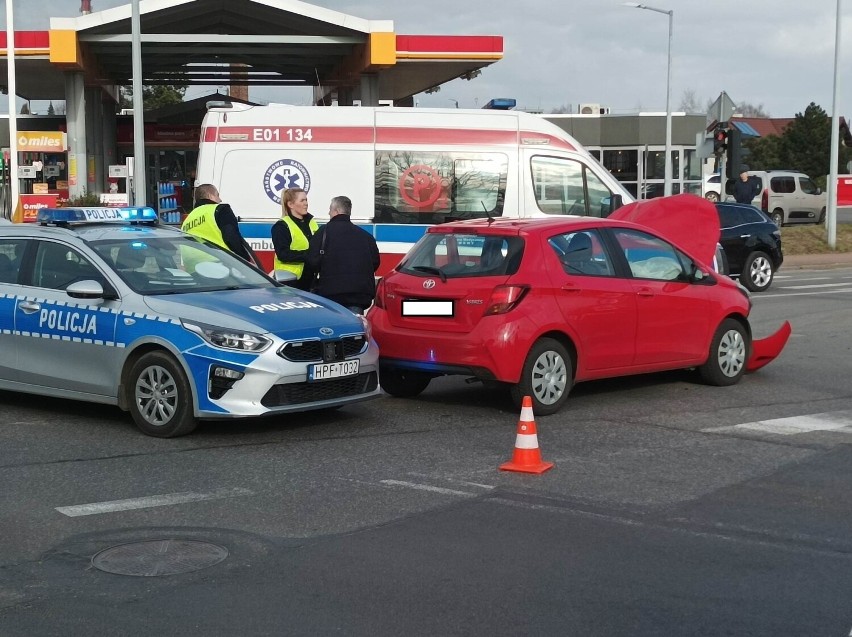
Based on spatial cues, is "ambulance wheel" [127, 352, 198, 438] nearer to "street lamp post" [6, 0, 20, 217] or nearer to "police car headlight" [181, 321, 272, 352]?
"police car headlight" [181, 321, 272, 352]

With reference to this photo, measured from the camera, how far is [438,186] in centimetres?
1600

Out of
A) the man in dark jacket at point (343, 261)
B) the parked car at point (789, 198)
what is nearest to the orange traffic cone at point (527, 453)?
the man in dark jacket at point (343, 261)

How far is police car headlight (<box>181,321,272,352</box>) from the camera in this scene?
8.63 metres

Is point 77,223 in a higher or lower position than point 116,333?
higher

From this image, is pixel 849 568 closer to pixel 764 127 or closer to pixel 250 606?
pixel 250 606

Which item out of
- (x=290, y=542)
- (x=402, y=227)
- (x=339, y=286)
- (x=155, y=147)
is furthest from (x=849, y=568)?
(x=155, y=147)

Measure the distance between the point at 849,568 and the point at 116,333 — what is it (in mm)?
5487

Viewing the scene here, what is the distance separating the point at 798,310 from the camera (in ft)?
60.3

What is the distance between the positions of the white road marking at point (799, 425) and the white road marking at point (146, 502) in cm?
385

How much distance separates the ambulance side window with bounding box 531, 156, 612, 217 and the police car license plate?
729 cm

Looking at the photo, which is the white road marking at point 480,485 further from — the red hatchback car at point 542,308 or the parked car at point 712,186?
the parked car at point 712,186

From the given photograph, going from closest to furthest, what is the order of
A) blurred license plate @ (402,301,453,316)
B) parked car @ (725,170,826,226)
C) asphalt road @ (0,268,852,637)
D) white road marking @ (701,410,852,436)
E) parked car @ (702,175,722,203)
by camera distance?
asphalt road @ (0,268,852,637) < white road marking @ (701,410,852,436) < blurred license plate @ (402,301,453,316) < parked car @ (725,170,826,226) < parked car @ (702,175,722,203)

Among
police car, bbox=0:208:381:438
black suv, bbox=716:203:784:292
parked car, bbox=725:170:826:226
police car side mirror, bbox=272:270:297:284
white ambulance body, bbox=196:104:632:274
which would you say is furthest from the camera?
parked car, bbox=725:170:826:226

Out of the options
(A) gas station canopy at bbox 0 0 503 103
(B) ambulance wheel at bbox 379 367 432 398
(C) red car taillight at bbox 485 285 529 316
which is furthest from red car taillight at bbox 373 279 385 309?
(A) gas station canopy at bbox 0 0 503 103
